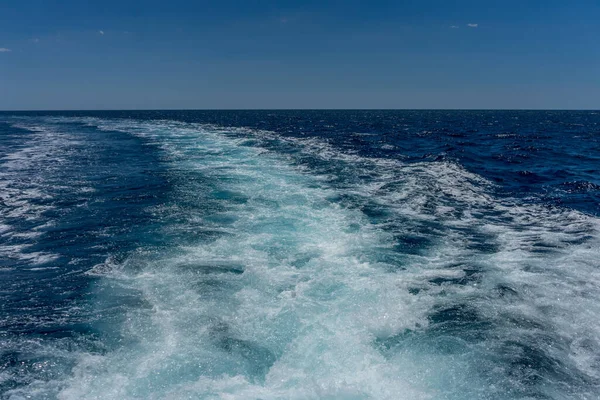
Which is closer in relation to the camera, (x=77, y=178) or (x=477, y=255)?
(x=477, y=255)

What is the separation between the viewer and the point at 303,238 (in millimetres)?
12000

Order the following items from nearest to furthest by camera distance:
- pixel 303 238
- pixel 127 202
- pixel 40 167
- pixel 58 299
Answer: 1. pixel 58 299
2. pixel 303 238
3. pixel 127 202
4. pixel 40 167

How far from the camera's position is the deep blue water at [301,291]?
19.6ft

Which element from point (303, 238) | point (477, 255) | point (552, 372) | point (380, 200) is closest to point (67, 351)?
point (303, 238)

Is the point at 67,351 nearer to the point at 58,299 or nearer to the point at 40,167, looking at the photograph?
the point at 58,299

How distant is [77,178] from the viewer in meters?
20.8

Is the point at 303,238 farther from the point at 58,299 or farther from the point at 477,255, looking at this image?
the point at 58,299

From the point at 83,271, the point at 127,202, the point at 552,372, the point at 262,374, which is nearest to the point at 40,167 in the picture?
the point at 127,202

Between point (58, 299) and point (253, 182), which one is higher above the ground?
point (253, 182)

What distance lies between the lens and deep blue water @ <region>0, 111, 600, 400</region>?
5.97 m

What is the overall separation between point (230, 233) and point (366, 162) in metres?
15.3

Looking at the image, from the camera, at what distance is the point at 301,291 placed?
8.70 meters

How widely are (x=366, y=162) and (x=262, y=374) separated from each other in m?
20.8

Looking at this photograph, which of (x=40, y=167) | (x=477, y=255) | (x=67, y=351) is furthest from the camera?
(x=40, y=167)
